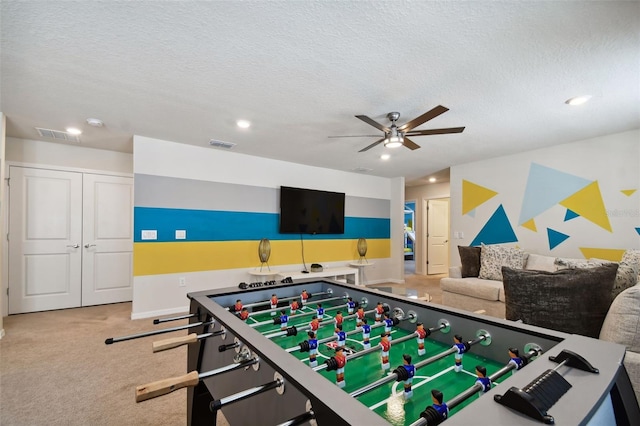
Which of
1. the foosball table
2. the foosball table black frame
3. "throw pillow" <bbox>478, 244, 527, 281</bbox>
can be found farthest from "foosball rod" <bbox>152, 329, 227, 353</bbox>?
"throw pillow" <bbox>478, 244, 527, 281</bbox>

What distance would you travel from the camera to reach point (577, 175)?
3836 mm

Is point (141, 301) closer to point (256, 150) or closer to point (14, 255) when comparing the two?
point (14, 255)

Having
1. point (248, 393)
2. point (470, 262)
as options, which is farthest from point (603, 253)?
point (248, 393)

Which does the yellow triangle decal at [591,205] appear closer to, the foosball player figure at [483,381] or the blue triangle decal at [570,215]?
the blue triangle decal at [570,215]

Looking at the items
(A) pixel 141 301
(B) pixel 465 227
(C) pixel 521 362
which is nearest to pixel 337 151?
(B) pixel 465 227

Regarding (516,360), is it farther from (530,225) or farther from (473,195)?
(473,195)

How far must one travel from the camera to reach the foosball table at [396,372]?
0.61 metres

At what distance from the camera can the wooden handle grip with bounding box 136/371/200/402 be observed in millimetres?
722

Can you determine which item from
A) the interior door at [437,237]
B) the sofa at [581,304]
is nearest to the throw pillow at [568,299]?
the sofa at [581,304]

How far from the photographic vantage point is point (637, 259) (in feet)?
8.80

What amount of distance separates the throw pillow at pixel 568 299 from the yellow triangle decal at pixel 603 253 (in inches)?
94.3

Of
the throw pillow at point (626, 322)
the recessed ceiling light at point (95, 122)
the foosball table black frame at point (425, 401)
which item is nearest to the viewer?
the foosball table black frame at point (425, 401)

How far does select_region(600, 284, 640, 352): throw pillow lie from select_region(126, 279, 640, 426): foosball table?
27.5 inches

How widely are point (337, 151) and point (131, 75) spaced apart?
2713 mm
